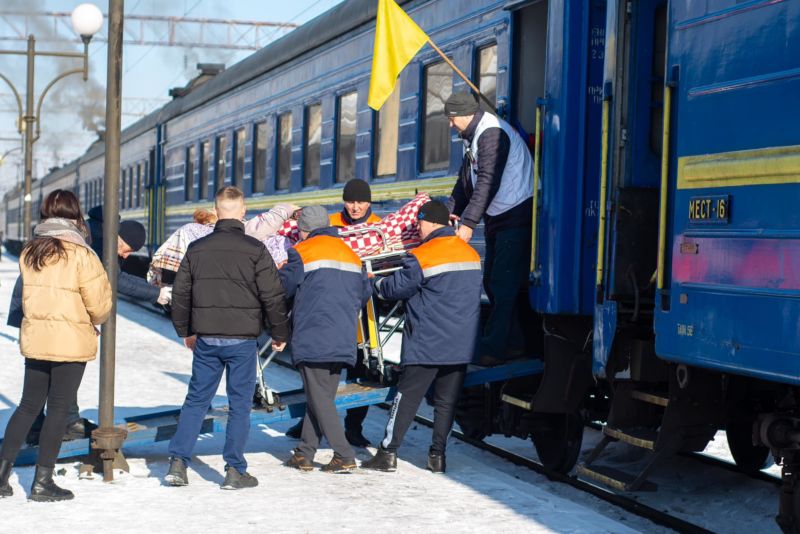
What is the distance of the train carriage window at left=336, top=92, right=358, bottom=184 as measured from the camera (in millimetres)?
12445

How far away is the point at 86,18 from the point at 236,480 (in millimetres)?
15579

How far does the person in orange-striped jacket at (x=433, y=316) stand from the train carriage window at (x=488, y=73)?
5.18 feet

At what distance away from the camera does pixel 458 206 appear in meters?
8.78

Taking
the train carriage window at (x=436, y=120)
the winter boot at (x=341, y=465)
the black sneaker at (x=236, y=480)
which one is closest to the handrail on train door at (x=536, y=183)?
A: the winter boot at (x=341, y=465)

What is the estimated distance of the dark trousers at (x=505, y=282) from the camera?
26.7 feet

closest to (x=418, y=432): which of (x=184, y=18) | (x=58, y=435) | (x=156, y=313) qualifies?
(x=58, y=435)

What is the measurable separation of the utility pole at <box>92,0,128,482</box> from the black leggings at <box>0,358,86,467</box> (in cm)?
43

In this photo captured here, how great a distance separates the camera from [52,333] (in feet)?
22.2

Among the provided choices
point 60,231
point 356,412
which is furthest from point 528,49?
point 60,231

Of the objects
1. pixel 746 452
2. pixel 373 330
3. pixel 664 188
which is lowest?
pixel 746 452

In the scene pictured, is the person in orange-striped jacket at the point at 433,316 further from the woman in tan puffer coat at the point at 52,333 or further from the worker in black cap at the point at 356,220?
the woman in tan puffer coat at the point at 52,333

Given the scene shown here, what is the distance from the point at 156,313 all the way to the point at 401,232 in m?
14.6

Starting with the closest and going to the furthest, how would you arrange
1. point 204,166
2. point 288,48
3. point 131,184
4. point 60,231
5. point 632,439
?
point 632,439 < point 60,231 < point 288,48 < point 204,166 < point 131,184

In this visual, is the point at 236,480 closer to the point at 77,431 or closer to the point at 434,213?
the point at 77,431
